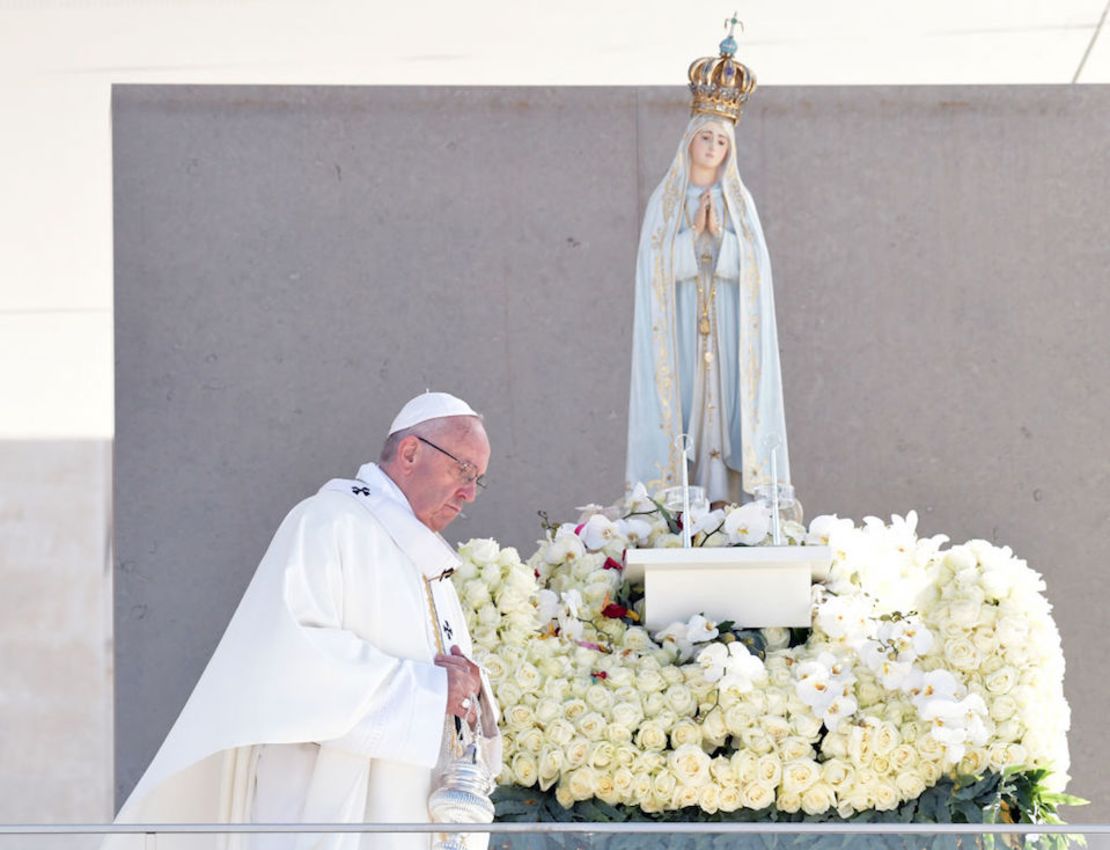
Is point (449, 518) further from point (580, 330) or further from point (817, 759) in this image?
point (580, 330)

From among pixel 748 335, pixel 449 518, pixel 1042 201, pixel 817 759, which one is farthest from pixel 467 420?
pixel 1042 201

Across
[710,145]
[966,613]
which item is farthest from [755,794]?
[710,145]

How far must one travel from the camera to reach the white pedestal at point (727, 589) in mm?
5914

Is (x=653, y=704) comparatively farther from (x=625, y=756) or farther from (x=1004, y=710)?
(x=1004, y=710)

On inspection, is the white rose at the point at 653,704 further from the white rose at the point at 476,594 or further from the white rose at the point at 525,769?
the white rose at the point at 476,594

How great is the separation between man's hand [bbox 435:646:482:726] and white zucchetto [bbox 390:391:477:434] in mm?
532

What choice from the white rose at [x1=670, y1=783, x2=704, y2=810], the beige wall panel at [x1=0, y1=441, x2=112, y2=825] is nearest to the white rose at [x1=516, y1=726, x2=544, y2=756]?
the white rose at [x1=670, y1=783, x2=704, y2=810]

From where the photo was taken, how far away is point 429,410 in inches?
201

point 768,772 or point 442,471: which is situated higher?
point 442,471

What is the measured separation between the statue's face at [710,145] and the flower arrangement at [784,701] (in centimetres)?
170

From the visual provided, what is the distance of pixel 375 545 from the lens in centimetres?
496

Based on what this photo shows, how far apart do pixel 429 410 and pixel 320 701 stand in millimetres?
770

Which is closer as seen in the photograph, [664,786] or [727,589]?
[664,786]

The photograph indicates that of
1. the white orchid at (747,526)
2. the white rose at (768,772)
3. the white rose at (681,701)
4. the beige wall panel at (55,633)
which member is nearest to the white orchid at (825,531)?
the white orchid at (747,526)
